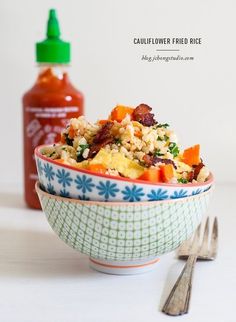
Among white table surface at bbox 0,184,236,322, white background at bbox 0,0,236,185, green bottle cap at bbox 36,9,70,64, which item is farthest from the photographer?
white background at bbox 0,0,236,185

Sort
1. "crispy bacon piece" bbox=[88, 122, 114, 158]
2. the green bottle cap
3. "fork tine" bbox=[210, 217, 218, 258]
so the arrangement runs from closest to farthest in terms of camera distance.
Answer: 1. "crispy bacon piece" bbox=[88, 122, 114, 158]
2. "fork tine" bbox=[210, 217, 218, 258]
3. the green bottle cap

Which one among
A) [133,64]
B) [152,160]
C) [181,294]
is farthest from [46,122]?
[181,294]

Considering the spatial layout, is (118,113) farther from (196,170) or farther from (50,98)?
(50,98)

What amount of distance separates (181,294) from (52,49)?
1.81ft

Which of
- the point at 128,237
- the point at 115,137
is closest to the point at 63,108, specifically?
the point at 115,137

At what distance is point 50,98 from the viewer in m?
1.05

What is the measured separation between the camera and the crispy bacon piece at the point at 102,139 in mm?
739

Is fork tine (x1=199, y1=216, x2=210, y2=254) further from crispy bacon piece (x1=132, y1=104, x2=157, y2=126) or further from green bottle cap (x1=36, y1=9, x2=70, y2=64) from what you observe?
green bottle cap (x1=36, y1=9, x2=70, y2=64)

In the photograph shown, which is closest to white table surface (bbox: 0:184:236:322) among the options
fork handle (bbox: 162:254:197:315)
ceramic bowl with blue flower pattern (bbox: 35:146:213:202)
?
fork handle (bbox: 162:254:197:315)

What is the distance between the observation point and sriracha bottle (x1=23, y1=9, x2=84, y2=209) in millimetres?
1052

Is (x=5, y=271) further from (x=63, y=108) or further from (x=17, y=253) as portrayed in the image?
(x=63, y=108)

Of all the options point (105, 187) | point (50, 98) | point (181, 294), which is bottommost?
point (181, 294)

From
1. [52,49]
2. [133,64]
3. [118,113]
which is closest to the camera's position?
[118,113]

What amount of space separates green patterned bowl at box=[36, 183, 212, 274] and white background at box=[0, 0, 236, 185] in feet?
1.87
